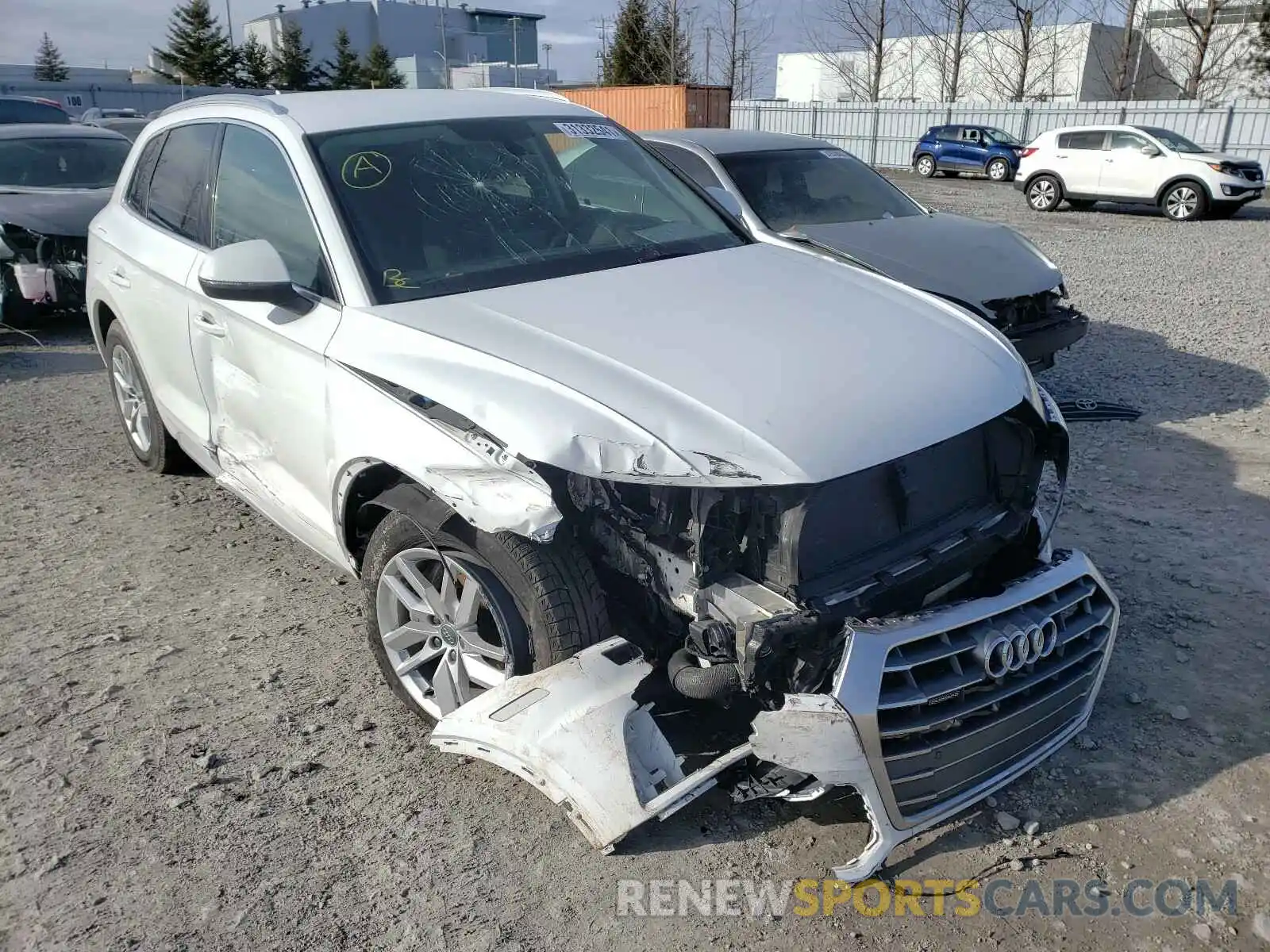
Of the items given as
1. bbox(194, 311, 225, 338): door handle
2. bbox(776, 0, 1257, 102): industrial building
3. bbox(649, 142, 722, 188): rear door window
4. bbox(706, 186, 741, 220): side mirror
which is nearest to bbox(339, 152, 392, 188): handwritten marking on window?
bbox(194, 311, 225, 338): door handle

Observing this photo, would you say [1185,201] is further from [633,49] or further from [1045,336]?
[633,49]

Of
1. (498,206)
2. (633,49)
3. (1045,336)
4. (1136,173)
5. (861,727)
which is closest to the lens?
(861,727)

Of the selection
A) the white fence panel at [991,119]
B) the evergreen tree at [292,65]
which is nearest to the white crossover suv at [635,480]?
the white fence panel at [991,119]

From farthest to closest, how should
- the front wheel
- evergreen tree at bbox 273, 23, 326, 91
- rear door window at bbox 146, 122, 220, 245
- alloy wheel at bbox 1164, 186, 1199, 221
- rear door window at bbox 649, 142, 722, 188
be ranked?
evergreen tree at bbox 273, 23, 326, 91
the front wheel
alloy wheel at bbox 1164, 186, 1199, 221
rear door window at bbox 649, 142, 722, 188
rear door window at bbox 146, 122, 220, 245

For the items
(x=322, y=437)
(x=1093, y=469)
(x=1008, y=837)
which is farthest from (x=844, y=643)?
(x=1093, y=469)

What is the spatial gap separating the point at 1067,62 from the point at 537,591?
5190 centimetres

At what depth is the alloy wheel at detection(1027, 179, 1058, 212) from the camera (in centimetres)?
1888

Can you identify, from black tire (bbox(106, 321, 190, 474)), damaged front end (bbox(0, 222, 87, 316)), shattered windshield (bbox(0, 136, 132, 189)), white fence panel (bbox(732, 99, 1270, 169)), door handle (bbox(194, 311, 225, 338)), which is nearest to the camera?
door handle (bbox(194, 311, 225, 338))

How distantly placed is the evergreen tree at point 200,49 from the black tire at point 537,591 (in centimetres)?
6405

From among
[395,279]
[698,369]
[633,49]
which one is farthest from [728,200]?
[633,49]

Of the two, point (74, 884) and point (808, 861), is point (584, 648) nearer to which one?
point (808, 861)

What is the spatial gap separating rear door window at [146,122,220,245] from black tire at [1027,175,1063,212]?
17682mm

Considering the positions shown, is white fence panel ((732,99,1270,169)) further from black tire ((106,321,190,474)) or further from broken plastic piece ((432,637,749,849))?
broken plastic piece ((432,637,749,849))

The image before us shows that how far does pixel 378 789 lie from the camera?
3.05 m
